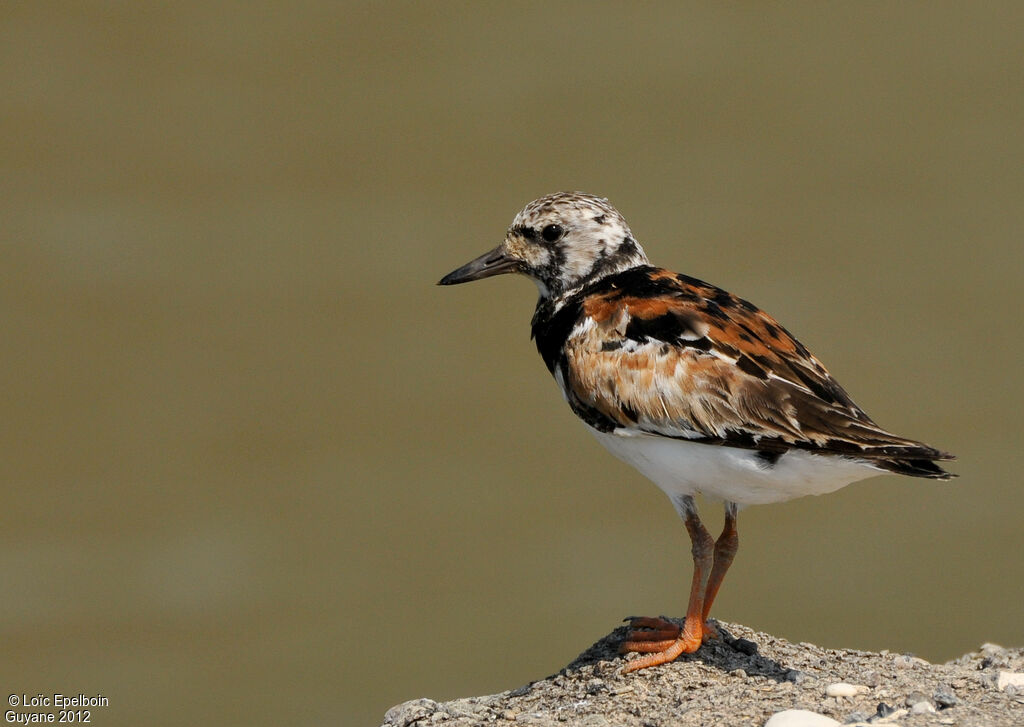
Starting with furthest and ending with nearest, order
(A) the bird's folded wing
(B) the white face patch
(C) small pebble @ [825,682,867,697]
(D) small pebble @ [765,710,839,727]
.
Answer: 1. (B) the white face patch
2. (A) the bird's folded wing
3. (C) small pebble @ [825,682,867,697]
4. (D) small pebble @ [765,710,839,727]

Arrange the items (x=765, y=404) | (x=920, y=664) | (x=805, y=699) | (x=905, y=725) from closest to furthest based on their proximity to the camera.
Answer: (x=905, y=725) → (x=805, y=699) → (x=765, y=404) → (x=920, y=664)

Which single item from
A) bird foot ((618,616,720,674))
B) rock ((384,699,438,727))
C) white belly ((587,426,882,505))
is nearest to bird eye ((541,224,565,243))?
white belly ((587,426,882,505))

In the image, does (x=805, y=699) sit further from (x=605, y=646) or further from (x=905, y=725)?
(x=605, y=646)

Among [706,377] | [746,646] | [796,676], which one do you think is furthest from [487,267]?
[796,676]

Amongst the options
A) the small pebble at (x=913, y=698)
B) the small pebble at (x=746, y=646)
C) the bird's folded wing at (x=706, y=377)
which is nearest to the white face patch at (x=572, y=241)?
the bird's folded wing at (x=706, y=377)

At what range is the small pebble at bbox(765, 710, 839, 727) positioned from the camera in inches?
180

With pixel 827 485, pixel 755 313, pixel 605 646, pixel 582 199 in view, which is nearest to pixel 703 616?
pixel 605 646

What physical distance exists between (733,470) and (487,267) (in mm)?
2053

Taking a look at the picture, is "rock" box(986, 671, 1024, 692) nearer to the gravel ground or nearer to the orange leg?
the gravel ground

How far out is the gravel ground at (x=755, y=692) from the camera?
4.87 meters

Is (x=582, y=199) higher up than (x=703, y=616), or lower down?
higher up

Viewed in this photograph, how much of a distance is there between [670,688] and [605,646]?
0.67 metres

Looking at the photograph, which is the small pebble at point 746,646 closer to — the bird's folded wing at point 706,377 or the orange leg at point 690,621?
the orange leg at point 690,621

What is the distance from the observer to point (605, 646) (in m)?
6.09
